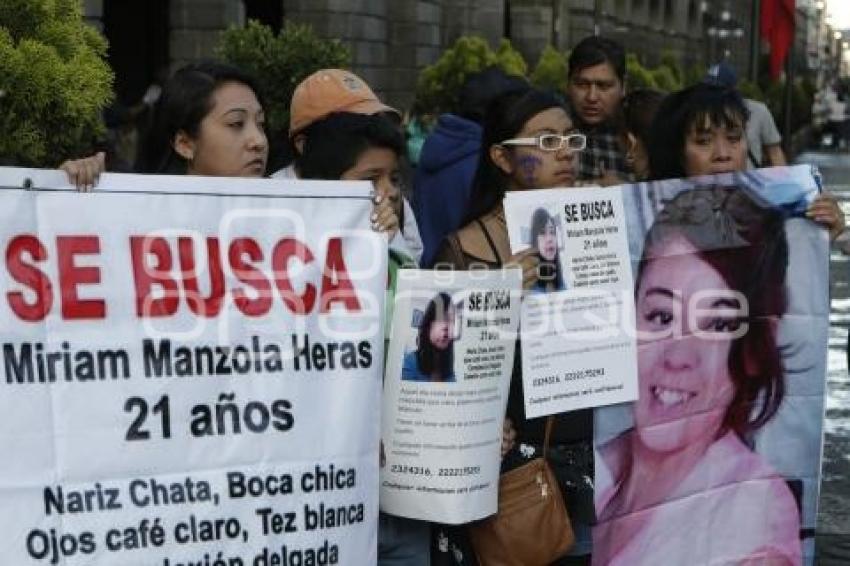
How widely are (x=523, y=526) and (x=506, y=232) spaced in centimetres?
78

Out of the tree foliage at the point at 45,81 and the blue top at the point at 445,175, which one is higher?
the tree foliage at the point at 45,81

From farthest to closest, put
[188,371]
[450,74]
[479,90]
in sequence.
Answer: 1. [450,74]
2. [479,90]
3. [188,371]

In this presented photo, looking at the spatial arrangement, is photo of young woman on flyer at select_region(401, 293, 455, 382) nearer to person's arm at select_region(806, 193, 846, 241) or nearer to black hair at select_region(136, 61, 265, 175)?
black hair at select_region(136, 61, 265, 175)

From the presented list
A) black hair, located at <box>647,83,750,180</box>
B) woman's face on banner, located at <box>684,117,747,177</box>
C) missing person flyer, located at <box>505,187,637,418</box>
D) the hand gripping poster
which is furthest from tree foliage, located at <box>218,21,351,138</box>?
the hand gripping poster

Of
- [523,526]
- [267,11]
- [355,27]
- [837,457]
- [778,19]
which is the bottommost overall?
[837,457]

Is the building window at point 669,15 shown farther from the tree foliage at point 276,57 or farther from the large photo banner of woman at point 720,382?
the large photo banner of woman at point 720,382

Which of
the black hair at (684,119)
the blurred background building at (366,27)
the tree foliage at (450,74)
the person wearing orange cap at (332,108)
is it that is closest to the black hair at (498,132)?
the person wearing orange cap at (332,108)

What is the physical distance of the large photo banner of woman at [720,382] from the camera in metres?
4.56

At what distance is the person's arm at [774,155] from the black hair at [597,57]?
4.13 m

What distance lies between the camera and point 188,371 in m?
3.68

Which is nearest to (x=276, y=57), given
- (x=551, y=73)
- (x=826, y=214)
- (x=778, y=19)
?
(x=826, y=214)

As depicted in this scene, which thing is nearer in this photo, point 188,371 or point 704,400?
point 188,371

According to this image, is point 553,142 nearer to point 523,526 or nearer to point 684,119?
point 684,119

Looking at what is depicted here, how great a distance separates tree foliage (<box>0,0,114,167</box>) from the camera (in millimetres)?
3961
